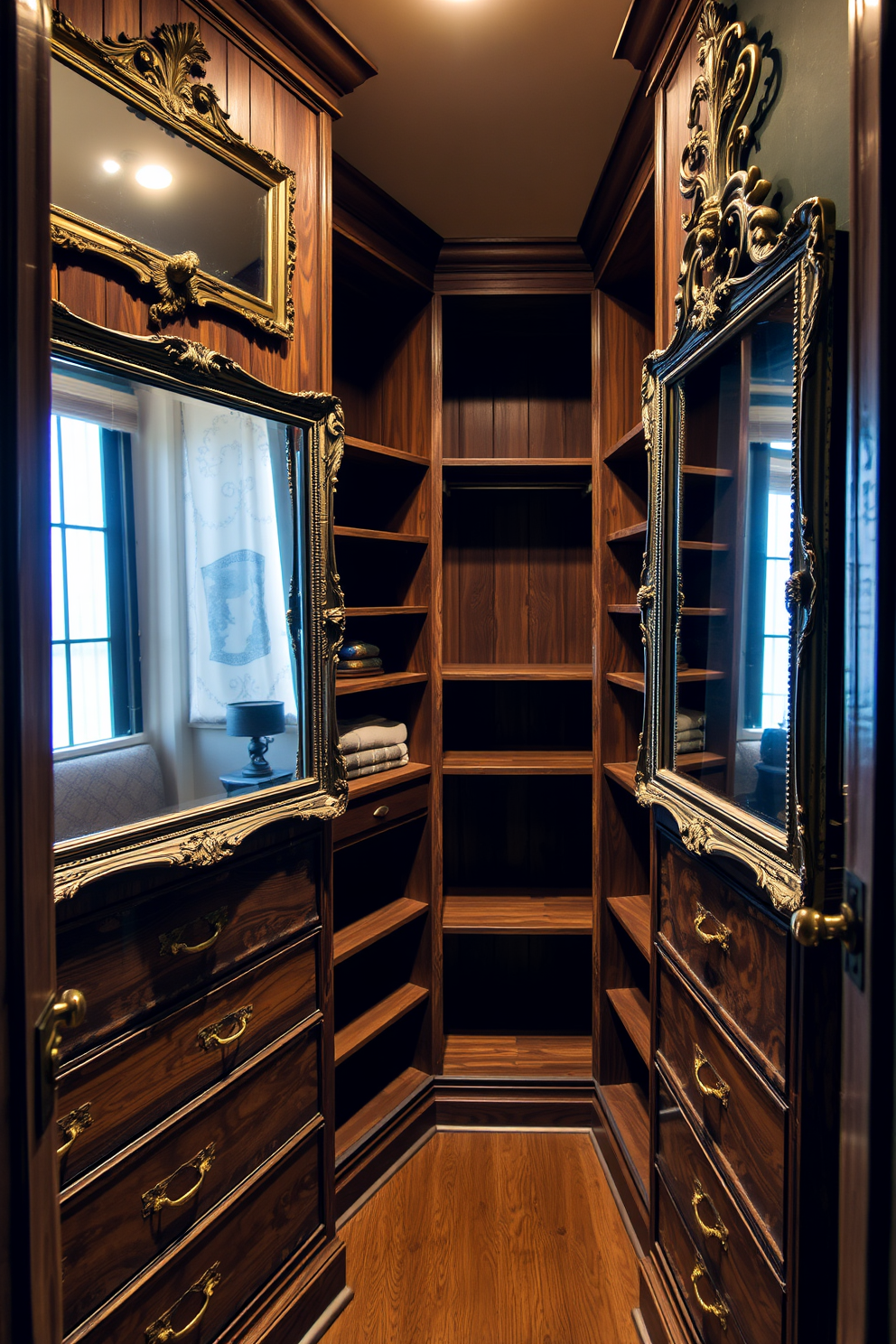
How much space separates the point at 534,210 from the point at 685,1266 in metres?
2.69

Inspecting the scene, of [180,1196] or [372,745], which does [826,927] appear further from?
[372,745]

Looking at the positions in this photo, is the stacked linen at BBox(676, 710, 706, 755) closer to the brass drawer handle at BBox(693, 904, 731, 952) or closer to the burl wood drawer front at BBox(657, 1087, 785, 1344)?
the brass drawer handle at BBox(693, 904, 731, 952)

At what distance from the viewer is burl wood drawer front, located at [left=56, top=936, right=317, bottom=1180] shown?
119cm

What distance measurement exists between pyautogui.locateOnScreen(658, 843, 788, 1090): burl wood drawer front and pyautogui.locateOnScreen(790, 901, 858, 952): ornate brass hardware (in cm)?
35

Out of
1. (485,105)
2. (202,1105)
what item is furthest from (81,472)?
(485,105)

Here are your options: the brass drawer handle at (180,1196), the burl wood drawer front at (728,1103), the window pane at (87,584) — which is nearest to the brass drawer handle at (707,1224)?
the burl wood drawer front at (728,1103)

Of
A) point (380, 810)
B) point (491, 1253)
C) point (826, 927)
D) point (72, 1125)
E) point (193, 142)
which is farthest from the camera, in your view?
point (380, 810)

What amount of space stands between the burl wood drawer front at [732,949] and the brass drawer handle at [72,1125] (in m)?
1.02

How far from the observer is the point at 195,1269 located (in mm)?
1381

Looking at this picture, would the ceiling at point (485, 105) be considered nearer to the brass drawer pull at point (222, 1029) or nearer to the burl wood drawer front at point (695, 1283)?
the brass drawer pull at point (222, 1029)

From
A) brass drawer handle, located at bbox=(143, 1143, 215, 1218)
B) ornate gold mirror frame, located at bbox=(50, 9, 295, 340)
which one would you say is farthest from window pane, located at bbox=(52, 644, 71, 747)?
brass drawer handle, located at bbox=(143, 1143, 215, 1218)

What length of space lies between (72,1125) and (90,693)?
658 millimetres

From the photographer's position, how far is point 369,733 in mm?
2293

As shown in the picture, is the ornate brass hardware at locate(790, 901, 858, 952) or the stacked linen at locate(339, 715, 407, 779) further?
the stacked linen at locate(339, 715, 407, 779)
